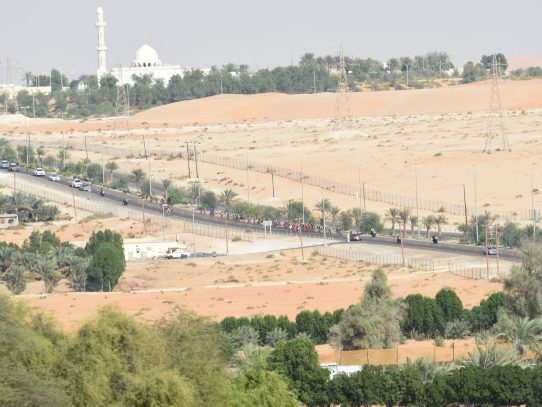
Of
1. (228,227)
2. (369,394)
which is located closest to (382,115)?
(228,227)

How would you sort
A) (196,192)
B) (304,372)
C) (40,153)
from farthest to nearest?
1. (40,153)
2. (196,192)
3. (304,372)

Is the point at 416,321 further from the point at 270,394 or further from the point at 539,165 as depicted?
the point at 539,165

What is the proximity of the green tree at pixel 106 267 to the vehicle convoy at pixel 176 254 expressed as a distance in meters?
9.58

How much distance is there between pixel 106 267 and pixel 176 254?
1156 cm

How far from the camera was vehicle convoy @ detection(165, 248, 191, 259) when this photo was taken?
3428 inches

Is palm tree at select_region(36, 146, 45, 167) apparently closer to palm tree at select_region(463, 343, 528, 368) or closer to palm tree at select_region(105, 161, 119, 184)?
palm tree at select_region(105, 161, 119, 184)

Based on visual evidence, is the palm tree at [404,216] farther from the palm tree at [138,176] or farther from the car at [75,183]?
the palm tree at [138,176]

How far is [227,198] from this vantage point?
350 feet

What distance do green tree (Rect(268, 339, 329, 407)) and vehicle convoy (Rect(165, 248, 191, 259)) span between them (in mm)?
39818

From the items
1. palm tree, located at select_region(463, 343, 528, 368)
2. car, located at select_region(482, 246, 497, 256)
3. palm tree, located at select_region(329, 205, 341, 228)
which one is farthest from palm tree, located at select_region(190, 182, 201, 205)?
palm tree, located at select_region(463, 343, 528, 368)

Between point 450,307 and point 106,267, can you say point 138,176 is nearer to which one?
point 106,267

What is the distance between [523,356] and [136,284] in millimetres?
31301

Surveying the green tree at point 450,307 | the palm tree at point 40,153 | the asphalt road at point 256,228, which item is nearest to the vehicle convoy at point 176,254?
the asphalt road at point 256,228

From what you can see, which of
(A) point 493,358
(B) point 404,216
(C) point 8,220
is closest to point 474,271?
(B) point 404,216
